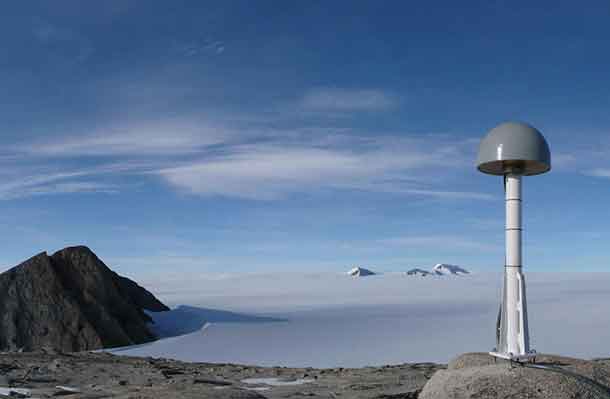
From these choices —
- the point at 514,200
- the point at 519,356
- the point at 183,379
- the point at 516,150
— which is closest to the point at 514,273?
the point at 514,200

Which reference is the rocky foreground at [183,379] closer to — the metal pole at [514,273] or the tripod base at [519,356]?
the tripod base at [519,356]

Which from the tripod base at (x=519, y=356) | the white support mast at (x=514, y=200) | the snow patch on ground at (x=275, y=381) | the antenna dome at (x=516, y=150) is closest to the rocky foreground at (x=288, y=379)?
the snow patch on ground at (x=275, y=381)

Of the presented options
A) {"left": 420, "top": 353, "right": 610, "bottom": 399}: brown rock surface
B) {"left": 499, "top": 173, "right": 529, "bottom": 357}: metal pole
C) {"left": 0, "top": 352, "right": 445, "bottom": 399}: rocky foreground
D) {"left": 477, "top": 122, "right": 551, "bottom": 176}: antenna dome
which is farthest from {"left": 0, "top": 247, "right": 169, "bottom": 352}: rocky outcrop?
{"left": 477, "top": 122, "right": 551, "bottom": 176}: antenna dome

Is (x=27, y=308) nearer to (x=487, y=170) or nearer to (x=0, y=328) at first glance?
(x=0, y=328)

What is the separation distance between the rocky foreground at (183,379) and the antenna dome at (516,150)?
12.6 ft

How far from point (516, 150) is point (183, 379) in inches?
286

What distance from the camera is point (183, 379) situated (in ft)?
37.1

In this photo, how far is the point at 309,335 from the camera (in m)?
19.2

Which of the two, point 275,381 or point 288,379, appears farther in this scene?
point 288,379

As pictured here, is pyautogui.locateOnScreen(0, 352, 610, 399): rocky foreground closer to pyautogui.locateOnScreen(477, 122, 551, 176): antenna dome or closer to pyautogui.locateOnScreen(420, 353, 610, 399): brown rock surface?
pyautogui.locateOnScreen(420, 353, 610, 399): brown rock surface

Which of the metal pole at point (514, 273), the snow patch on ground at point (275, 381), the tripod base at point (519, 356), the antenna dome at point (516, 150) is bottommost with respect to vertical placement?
the snow patch on ground at point (275, 381)

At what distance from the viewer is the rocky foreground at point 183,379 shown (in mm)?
9281

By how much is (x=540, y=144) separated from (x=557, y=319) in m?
17.2

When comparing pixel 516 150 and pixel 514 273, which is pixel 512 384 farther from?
pixel 516 150
